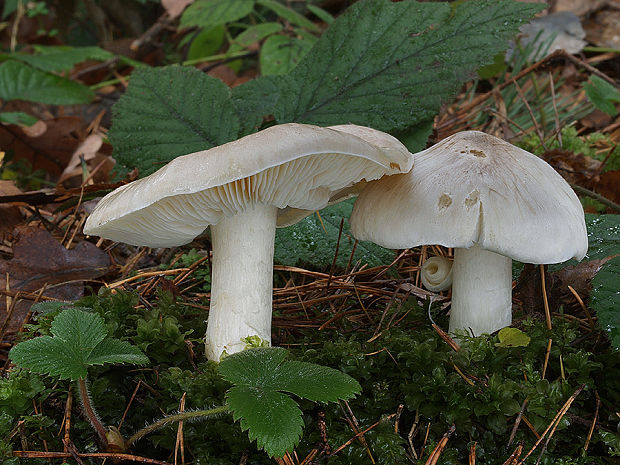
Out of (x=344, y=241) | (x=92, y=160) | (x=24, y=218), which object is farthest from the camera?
(x=92, y=160)

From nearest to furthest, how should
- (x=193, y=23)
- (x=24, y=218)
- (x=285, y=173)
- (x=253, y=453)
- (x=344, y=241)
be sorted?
1. (x=253, y=453)
2. (x=285, y=173)
3. (x=344, y=241)
4. (x=24, y=218)
5. (x=193, y=23)

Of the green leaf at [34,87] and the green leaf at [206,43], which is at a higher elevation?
the green leaf at [206,43]

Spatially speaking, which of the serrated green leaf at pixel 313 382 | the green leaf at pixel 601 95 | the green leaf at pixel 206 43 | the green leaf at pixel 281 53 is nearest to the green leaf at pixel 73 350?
the serrated green leaf at pixel 313 382

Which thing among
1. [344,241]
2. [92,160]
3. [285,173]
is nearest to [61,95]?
[92,160]

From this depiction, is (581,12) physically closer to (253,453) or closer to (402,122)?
(402,122)

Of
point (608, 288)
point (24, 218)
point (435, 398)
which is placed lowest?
point (435, 398)

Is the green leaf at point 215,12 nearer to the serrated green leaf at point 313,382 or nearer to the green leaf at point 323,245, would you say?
the green leaf at point 323,245
